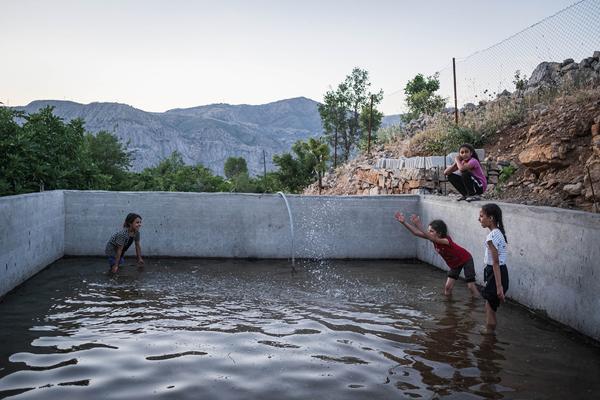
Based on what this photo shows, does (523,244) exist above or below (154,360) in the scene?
above

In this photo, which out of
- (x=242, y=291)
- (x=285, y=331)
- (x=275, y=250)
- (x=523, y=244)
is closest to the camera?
(x=285, y=331)

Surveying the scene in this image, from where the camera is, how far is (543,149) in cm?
1121

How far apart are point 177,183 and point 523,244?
2529cm

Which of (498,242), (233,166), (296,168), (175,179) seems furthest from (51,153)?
(233,166)

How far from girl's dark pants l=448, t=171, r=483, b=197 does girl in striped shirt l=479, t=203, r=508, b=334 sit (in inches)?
127

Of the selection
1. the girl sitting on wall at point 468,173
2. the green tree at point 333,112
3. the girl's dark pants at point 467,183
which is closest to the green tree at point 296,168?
the green tree at point 333,112

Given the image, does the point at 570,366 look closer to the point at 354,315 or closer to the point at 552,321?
the point at 552,321

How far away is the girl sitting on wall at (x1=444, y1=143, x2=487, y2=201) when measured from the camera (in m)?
8.95

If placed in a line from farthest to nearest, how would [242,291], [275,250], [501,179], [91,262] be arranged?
[501,179]
[275,250]
[91,262]
[242,291]

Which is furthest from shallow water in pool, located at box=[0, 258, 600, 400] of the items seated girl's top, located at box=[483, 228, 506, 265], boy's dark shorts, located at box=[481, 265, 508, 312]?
seated girl's top, located at box=[483, 228, 506, 265]

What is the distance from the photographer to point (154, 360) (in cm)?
481

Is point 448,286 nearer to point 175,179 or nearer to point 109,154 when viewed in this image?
point 109,154

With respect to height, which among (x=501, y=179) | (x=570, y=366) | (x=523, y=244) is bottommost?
(x=570, y=366)

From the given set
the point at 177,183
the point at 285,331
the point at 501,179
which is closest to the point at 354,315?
the point at 285,331
